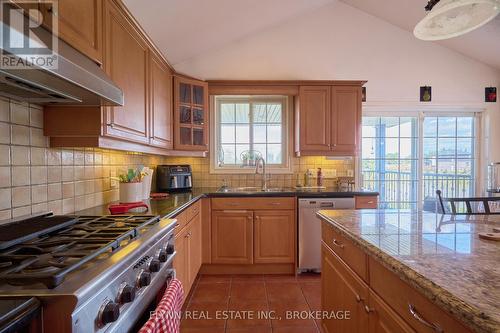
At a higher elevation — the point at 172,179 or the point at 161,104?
the point at 161,104

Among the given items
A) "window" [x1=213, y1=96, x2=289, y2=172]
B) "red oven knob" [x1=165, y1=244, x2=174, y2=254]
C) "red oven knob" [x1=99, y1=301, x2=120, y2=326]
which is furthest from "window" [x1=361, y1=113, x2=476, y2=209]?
"red oven knob" [x1=99, y1=301, x2=120, y2=326]

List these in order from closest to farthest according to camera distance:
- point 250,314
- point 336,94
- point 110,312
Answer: point 110,312, point 250,314, point 336,94

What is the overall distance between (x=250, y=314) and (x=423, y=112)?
342 centimetres

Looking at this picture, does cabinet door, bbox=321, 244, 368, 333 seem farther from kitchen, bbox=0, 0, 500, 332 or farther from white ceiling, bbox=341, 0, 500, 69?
white ceiling, bbox=341, 0, 500, 69

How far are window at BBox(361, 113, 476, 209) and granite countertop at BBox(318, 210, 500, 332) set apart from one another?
216 centimetres

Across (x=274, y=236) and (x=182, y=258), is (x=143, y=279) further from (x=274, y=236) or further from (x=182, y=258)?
(x=274, y=236)

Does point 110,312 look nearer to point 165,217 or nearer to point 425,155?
point 165,217

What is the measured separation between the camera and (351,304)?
4.34 feet

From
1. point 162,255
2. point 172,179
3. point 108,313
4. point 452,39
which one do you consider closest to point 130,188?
point 162,255

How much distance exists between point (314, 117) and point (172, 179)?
1830 millimetres

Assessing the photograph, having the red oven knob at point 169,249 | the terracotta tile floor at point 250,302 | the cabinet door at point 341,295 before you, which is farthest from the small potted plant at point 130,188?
the cabinet door at point 341,295

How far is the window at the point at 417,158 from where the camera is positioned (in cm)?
373

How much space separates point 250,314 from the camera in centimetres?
224

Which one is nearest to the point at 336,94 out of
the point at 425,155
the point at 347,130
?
the point at 347,130
